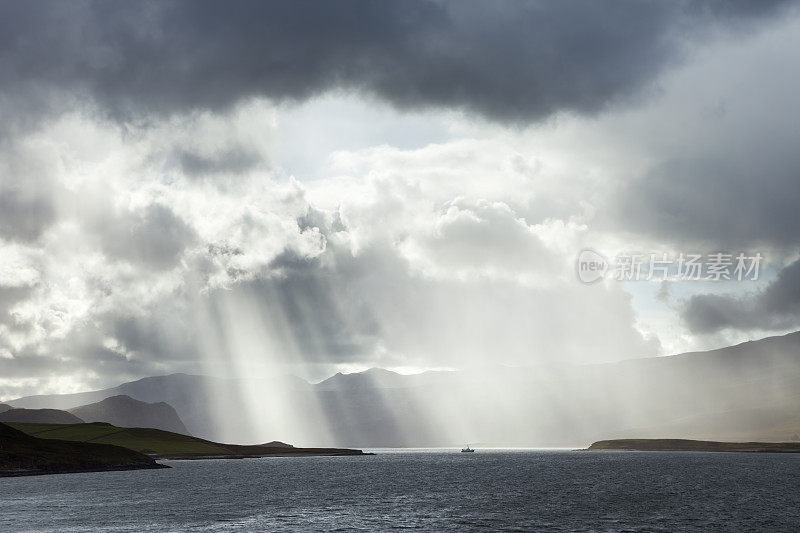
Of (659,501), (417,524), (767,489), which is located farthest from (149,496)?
(767,489)

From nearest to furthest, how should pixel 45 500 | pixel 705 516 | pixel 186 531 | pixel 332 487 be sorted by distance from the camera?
pixel 186 531 → pixel 705 516 → pixel 45 500 → pixel 332 487

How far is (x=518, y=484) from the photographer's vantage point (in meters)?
181

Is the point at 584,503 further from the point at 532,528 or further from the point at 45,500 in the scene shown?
the point at 45,500

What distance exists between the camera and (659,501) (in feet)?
432

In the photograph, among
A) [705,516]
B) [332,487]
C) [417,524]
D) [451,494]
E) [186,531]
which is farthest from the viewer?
[332,487]

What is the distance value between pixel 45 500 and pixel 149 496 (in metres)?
19.0

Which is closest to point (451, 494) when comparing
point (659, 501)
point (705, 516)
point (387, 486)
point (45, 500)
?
point (387, 486)

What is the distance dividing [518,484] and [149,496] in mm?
88520

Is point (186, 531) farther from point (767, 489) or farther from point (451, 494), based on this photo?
point (767, 489)

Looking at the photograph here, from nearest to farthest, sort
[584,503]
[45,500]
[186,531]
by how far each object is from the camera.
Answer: [186,531] → [584,503] → [45,500]

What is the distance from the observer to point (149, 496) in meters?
146

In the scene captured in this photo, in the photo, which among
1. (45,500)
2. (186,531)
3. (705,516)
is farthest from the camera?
(45,500)

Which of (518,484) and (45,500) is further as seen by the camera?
(518,484)

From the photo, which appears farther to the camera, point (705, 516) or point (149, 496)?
point (149, 496)
